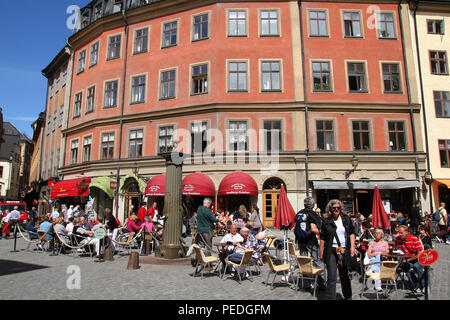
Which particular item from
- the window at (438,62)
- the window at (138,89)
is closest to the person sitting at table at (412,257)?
the window at (438,62)

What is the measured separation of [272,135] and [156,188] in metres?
8.29

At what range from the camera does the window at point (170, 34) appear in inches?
976

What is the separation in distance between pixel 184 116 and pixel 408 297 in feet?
60.4

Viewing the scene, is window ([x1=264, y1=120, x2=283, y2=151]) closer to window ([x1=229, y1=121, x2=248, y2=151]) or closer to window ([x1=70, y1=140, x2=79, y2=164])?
window ([x1=229, y1=121, x2=248, y2=151])

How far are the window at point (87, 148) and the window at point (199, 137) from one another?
31.6 ft

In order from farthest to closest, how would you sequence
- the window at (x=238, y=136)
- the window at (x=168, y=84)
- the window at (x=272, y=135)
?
the window at (x=168, y=84), the window at (x=238, y=136), the window at (x=272, y=135)

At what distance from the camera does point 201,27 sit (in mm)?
23891

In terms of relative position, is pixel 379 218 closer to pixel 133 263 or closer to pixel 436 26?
pixel 133 263

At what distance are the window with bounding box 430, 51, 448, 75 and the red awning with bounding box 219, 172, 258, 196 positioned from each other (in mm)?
15278

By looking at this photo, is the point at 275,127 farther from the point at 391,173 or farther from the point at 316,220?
the point at 316,220

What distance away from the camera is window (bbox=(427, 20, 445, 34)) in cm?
2388

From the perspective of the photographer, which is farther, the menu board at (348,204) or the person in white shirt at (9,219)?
the menu board at (348,204)

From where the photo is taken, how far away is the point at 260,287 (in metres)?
7.82

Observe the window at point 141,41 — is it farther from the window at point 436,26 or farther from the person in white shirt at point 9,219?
the window at point 436,26
